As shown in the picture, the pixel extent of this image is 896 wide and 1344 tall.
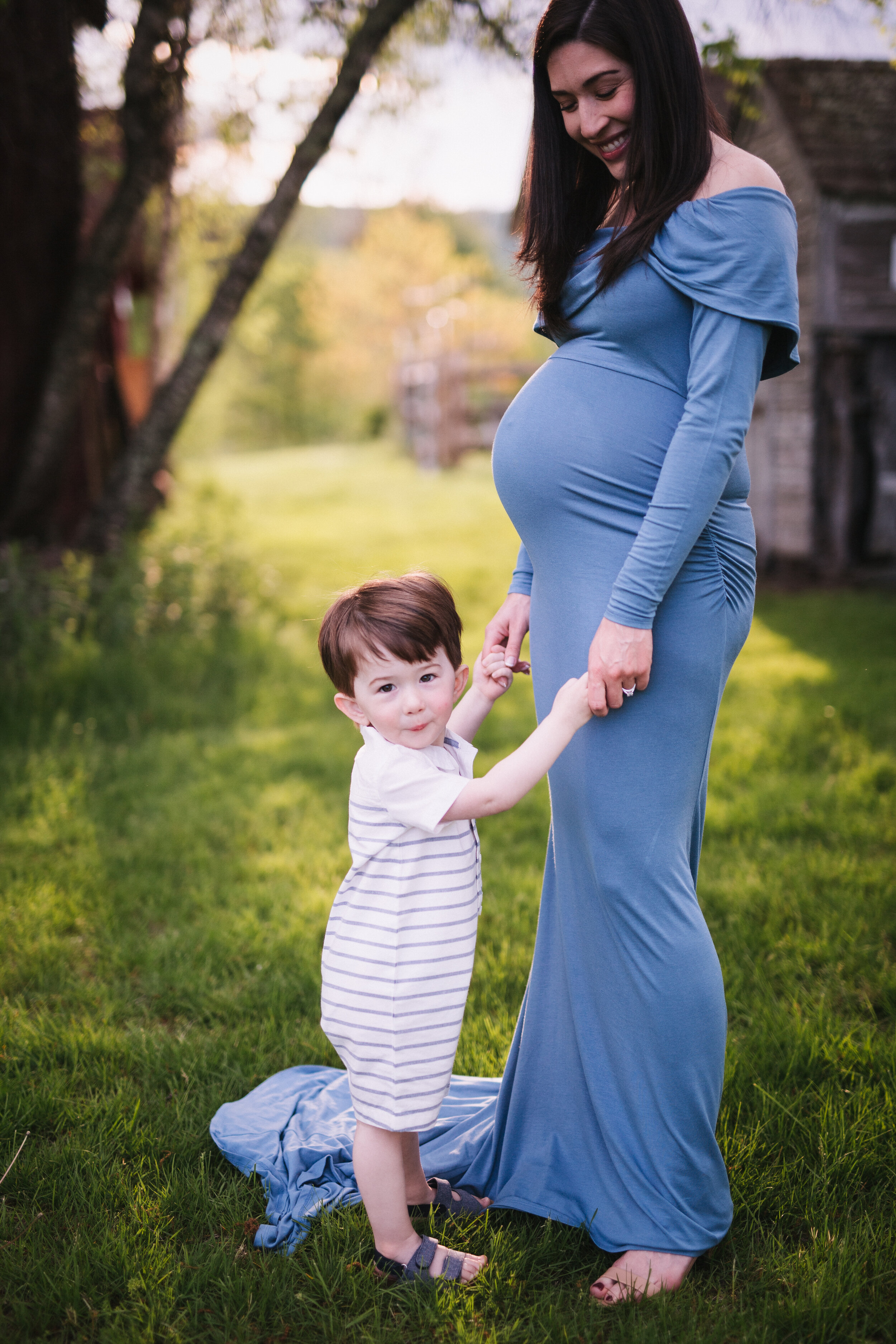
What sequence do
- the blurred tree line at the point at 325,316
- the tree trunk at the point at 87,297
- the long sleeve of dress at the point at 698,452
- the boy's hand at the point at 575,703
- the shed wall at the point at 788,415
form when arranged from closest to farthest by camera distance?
the long sleeve of dress at the point at 698,452 < the boy's hand at the point at 575,703 < the tree trunk at the point at 87,297 < the shed wall at the point at 788,415 < the blurred tree line at the point at 325,316

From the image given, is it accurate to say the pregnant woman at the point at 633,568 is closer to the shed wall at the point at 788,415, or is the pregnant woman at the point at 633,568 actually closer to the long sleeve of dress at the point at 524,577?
the long sleeve of dress at the point at 524,577

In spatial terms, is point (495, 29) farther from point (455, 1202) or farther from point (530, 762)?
point (455, 1202)

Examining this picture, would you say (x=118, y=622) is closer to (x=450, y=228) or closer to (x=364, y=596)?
(x=364, y=596)

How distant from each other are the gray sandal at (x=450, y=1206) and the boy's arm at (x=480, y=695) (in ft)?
3.04

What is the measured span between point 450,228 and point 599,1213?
46.9m

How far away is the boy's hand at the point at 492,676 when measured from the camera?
2.00 metres

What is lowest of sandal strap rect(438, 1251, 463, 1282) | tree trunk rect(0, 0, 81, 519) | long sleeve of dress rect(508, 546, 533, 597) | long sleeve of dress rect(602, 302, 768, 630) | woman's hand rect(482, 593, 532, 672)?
sandal strap rect(438, 1251, 463, 1282)

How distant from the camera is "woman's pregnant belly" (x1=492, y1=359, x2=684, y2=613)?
1737mm

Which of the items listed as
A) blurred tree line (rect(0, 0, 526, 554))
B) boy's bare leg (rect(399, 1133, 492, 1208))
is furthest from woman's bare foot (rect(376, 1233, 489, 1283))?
blurred tree line (rect(0, 0, 526, 554))

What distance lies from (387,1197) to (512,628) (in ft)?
3.63

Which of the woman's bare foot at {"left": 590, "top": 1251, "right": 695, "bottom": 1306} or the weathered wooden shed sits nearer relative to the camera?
the woman's bare foot at {"left": 590, "top": 1251, "right": 695, "bottom": 1306}

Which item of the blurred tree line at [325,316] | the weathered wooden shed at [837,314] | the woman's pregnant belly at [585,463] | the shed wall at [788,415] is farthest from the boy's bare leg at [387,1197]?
the blurred tree line at [325,316]

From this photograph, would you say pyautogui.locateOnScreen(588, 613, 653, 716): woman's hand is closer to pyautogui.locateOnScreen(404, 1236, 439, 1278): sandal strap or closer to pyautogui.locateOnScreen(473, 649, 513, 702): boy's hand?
pyautogui.locateOnScreen(473, 649, 513, 702): boy's hand

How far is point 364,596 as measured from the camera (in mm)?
1816
